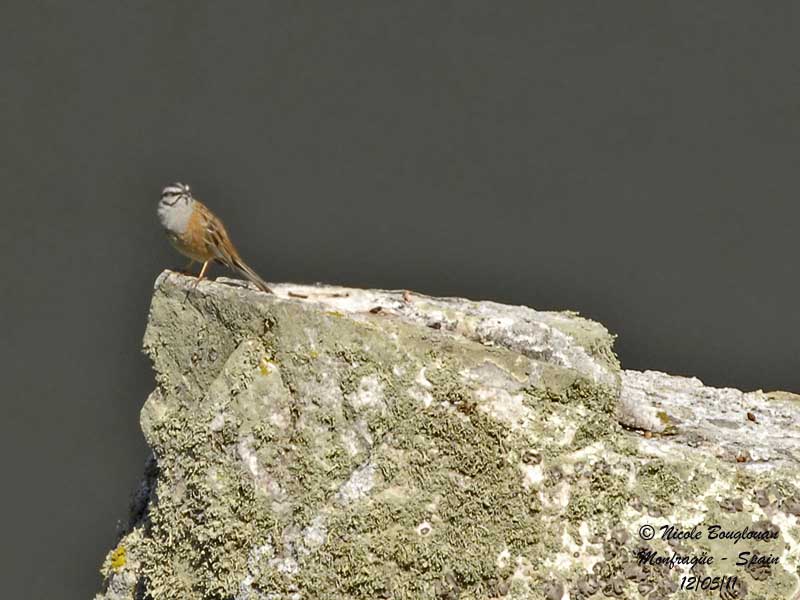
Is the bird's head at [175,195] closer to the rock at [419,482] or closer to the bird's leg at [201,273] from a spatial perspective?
the bird's leg at [201,273]

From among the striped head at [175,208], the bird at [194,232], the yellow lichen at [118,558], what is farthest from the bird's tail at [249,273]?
the yellow lichen at [118,558]

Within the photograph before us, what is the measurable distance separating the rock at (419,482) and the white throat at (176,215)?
788 millimetres

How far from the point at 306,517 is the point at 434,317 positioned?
121cm

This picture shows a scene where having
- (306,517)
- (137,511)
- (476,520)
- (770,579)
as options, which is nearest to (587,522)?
(476,520)

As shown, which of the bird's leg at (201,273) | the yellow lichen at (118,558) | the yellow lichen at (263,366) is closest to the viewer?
the yellow lichen at (263,366)

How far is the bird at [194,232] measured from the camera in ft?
19.5

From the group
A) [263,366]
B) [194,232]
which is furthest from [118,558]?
[194,232]

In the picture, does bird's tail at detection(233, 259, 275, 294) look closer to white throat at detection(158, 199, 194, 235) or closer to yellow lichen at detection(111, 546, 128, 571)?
white throat at detection(158, 199, 194, 235)

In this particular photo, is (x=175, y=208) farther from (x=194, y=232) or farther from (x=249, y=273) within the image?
(x=249, y=273)

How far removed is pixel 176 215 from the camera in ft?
19.6

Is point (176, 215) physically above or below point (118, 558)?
above

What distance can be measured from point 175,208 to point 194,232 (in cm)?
16

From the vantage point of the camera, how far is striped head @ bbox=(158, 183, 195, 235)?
19.6 ft

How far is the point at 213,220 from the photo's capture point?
19.9ft
